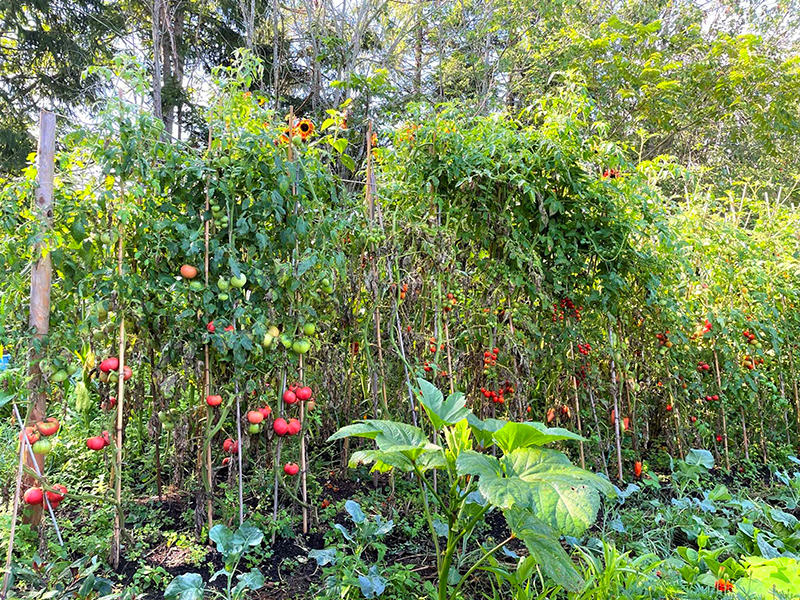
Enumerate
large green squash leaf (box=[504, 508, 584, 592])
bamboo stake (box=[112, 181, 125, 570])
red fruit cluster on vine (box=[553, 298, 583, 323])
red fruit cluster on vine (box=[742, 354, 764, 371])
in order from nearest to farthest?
large green squash leaf (box=[504, 508, 584, 592]) < bamboo stake (box=[112, 181, 125, 570]) < red fruit cluster on vine (box=[553, 298, 583, 323]) < red fruit cluster on vine (box=[742, 354, 764, 371])

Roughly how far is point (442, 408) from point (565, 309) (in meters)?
1.37

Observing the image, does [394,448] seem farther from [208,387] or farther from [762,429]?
[762,429]

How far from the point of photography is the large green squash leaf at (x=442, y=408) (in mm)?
1433

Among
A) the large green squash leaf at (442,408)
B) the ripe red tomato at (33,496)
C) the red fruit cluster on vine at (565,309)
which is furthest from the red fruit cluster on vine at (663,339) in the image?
the ripe red tomato at (33,496)

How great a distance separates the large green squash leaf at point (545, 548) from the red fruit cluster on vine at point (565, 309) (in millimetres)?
1381

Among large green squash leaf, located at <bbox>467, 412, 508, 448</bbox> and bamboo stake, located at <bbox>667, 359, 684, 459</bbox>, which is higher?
large green squash leaf, located at <bbox>467, 412, 508, 448</bbox>

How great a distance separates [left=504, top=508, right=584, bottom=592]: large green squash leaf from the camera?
4.27ft

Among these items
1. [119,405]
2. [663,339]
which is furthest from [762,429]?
[119,405]

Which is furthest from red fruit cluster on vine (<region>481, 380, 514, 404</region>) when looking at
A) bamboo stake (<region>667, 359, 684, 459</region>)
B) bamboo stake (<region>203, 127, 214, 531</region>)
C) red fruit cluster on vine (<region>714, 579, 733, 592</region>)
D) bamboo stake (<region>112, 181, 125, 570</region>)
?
bamboo stake (<region>112, 181, 125, 570</region>)

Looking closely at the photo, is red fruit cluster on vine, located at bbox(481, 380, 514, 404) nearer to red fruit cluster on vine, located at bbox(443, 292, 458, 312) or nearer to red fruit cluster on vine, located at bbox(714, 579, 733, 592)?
red fruit cluster on vine, located at bbox(443, 292, 458, 312)

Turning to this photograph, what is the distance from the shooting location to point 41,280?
1.65 meters

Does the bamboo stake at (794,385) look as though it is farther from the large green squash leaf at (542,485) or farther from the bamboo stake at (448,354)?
the large green squash leaf at (542,485)

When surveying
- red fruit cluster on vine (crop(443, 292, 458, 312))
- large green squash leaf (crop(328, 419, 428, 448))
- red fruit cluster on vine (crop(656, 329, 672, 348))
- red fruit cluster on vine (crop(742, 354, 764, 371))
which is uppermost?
red fruit cluster on vine (crop(443, 292, 458, 312))

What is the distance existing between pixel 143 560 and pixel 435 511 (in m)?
1.13
